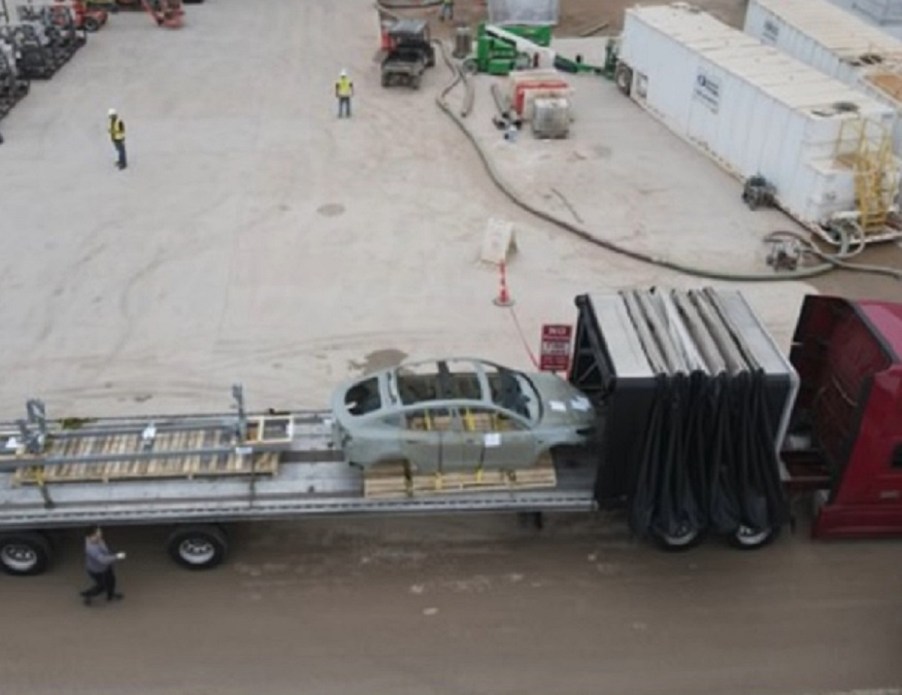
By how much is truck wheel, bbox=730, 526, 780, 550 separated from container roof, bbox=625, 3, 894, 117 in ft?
35.2

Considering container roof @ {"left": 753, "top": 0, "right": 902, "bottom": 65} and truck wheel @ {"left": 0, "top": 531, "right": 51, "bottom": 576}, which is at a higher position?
container roof @ {"left": 753, "top": 0, "right": 902, "bottom": 65}

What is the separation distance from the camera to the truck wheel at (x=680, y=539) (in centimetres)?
1134

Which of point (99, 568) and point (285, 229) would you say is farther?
point (285, 229)

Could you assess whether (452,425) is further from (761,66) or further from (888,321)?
(761,66)

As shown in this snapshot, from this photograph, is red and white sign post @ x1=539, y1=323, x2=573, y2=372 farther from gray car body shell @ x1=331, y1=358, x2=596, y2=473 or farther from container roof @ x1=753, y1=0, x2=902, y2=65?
container roof @ x1=753, y1=0, x2=902, y2=65

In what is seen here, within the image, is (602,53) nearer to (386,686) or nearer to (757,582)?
(757,582)

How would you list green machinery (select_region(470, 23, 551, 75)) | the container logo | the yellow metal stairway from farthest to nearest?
green machinery (select_region(470, 23, 551, 75)) < the container logo < the yellow metal stairway

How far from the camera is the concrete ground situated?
10547 millimetres

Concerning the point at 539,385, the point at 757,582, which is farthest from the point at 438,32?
the point at 757,582

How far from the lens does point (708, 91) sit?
2256 cm

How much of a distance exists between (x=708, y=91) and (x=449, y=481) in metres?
14.8

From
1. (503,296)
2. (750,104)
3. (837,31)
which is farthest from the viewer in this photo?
(837,31)

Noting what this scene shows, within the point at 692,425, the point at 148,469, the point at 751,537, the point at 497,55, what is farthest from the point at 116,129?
the point at 751,537

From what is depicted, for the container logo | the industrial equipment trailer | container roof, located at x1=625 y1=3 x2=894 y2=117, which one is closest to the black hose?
container roof, located at x1=625 y1=3 x2=894 y2=117
